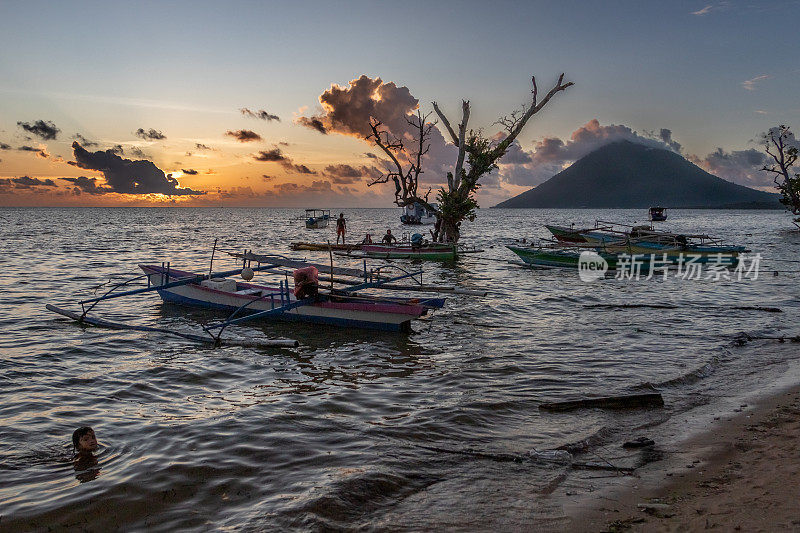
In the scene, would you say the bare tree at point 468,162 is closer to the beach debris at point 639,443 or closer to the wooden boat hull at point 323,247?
the wooden boat hull at point 323,247

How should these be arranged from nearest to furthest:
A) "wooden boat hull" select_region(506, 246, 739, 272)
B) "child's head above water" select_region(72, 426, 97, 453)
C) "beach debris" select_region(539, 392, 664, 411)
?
"child's head above water" select_region(72, 426, 97, 453)
"beach debris" select_region(539, 392, 664, 411)
"wooden boat hull" select_region(506, 246, 739, 272)

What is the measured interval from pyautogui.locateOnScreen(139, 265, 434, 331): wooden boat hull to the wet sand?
7.36m

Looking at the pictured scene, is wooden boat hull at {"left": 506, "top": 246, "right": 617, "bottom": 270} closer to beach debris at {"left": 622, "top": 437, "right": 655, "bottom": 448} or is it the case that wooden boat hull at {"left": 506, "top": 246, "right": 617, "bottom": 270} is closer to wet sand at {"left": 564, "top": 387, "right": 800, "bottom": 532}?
wet sand at {"left": 564, "top": 387, "right": 800, "bottom": 532}

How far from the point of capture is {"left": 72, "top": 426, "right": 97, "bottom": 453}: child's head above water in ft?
23.0

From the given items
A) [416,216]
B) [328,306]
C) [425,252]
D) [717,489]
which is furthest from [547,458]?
[416,216]

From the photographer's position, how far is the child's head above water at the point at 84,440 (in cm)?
702

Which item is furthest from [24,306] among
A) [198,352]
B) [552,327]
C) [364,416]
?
[552,327]

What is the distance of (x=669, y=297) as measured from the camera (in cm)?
2002

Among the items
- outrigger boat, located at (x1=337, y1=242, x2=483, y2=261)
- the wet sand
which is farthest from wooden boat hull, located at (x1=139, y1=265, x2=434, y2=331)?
outrigger boat, located at (x1=337, y1=242, x2=483, y2=261)

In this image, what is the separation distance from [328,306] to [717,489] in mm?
10557

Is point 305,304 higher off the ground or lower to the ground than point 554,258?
lower

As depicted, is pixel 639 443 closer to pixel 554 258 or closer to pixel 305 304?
pixel 305 304

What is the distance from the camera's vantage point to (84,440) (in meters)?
7.05

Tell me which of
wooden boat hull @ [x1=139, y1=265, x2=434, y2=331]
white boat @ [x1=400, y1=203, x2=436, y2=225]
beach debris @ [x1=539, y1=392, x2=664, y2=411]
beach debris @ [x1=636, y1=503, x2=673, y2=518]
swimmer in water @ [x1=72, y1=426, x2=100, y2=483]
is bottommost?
swimmer in water @ [x1=72, y1=426, x2=100, y2=483]
